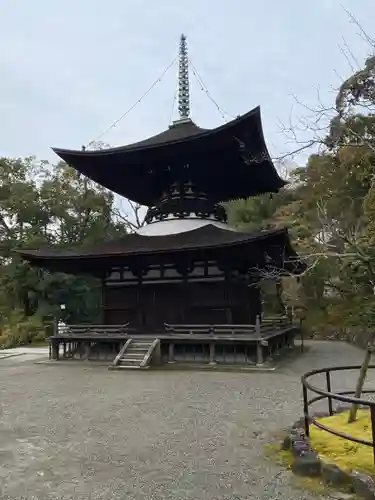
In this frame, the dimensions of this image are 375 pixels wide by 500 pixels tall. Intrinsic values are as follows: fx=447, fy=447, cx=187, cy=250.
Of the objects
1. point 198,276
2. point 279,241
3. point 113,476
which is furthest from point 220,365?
point 113,476

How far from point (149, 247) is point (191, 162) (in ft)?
12.1

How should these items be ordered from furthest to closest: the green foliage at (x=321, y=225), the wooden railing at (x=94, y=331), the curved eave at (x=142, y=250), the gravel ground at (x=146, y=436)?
the green foliage at (x=321, y=225) → the wooden railing at (x=94, y=331) → the curved eave at (x=142, y=250) → the gravel ground at (x=146, y=436)

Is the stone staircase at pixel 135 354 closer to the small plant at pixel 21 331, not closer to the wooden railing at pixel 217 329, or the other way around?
the wooden railing at pixel 217 329

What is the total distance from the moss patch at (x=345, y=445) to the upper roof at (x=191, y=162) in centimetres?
1007

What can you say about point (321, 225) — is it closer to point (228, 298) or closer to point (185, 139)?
→ point (228, 298)

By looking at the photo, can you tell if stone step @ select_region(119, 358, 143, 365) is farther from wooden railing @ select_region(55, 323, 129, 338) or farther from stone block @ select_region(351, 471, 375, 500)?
stone block @ select_region(351, 471, 375, 500)

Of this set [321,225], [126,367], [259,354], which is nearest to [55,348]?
[126,367]

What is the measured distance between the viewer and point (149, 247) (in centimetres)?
1466

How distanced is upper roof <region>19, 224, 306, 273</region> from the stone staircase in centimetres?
273

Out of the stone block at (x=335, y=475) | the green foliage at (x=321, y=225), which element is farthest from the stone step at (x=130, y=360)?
the stone block at (x=335, y=475)

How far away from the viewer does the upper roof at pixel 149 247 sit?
1332cm

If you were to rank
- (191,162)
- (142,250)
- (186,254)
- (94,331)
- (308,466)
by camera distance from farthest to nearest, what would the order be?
(191,162) → (94,331) → (142,250) → (186,254) → (308,466)

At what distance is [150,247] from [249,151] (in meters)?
5.05

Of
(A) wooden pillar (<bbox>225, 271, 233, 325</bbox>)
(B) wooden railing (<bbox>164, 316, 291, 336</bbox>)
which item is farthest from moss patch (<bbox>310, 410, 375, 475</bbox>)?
(A) wooden pillar (<bbox>225, 271, 233, 325</bbox>)
